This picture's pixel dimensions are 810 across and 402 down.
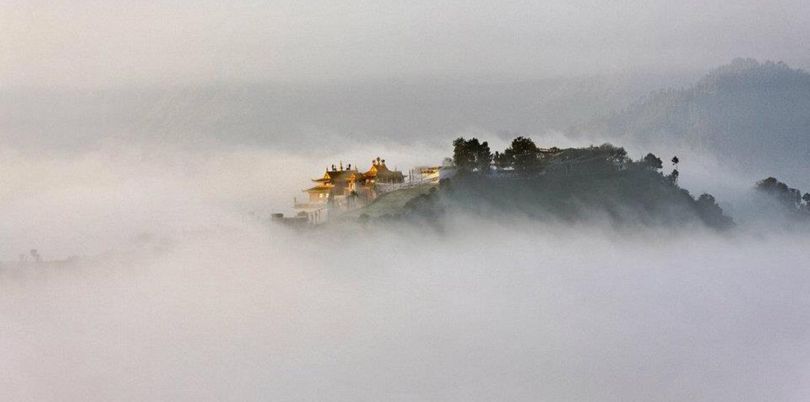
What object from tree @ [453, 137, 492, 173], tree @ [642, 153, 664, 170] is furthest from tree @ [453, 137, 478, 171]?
tree @ [642, 153, 664, 170]

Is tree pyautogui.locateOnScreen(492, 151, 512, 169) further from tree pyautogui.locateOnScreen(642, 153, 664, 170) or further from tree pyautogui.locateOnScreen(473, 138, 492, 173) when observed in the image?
tree pyautogui.locateOnScreen(642, 153, 664, 170)

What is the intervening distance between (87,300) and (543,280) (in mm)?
43756

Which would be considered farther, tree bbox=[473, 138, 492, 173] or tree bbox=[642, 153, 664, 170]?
tree bbox=[642, 153, 664, 170]

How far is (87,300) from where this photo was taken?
344 feet

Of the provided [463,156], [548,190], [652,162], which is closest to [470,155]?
[463,156]

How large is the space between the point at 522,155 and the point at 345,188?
1162cm

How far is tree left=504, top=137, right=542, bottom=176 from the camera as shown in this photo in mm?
88562

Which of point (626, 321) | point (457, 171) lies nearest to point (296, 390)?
point (457, 171)

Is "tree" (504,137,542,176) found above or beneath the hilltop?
above

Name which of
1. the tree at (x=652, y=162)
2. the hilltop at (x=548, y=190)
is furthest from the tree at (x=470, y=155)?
the tree at (x=652, y=162)

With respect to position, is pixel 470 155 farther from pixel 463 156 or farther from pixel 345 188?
pixel 345 188

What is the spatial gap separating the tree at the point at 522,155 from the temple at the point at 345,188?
7307 mm

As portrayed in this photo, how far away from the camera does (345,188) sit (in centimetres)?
9094

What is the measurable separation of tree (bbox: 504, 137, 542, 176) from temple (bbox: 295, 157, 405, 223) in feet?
24.0
